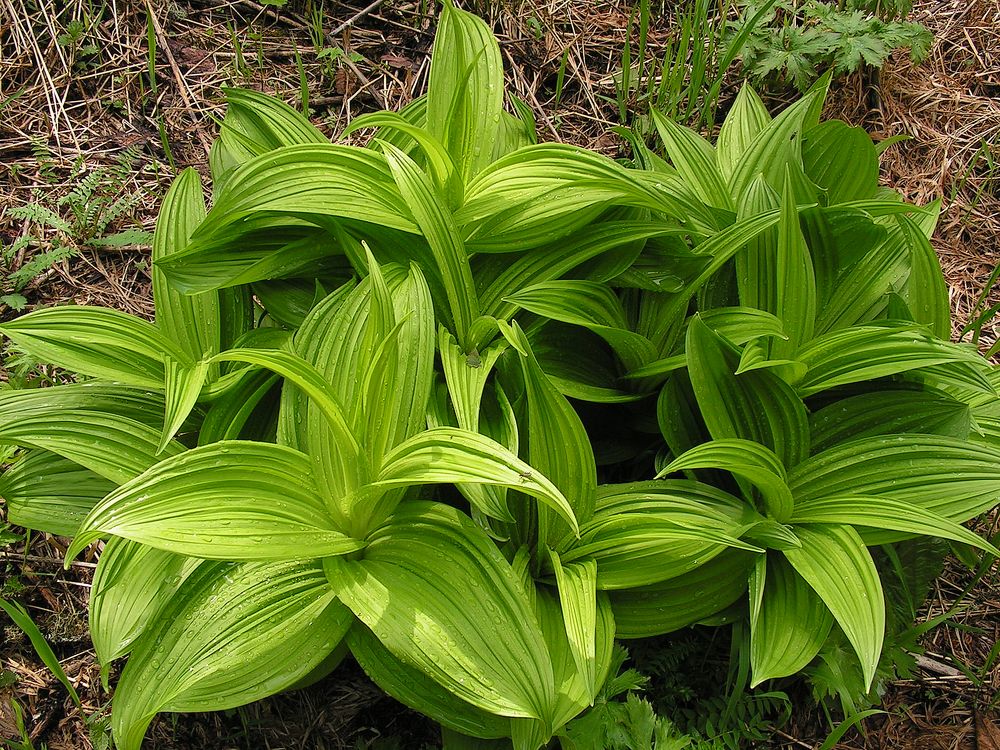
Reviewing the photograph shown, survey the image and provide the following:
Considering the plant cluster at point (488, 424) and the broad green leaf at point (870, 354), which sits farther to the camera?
the broad green leaf at point (870, 354)

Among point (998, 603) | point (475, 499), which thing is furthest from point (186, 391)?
point (998, 603)

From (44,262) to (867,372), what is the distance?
9.12 ft

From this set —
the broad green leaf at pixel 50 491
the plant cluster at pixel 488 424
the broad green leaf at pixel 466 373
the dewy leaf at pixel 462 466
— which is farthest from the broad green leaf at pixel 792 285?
the broad green leaf at pixel 50 491

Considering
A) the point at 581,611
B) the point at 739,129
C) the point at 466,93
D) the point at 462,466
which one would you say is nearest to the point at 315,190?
the point at 466,93

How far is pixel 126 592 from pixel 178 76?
2440mm

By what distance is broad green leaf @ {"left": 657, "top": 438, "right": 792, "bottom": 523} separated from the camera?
5.66 ft

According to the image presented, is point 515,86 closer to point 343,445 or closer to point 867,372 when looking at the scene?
point 867,372

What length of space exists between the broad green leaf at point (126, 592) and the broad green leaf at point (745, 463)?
3.67 feet

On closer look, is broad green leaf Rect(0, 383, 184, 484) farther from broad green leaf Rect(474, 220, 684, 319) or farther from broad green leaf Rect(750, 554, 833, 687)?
broad green leaf Rect(750, 554, 833, 687)

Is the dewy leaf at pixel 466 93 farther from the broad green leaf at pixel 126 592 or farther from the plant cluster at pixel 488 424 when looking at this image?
the broad green leaf at pixel 126 592

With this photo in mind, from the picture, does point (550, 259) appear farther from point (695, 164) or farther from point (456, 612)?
point (456, 612)

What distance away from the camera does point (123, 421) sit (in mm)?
1928

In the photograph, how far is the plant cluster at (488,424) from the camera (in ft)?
5.08

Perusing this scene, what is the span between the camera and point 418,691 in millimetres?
1690
